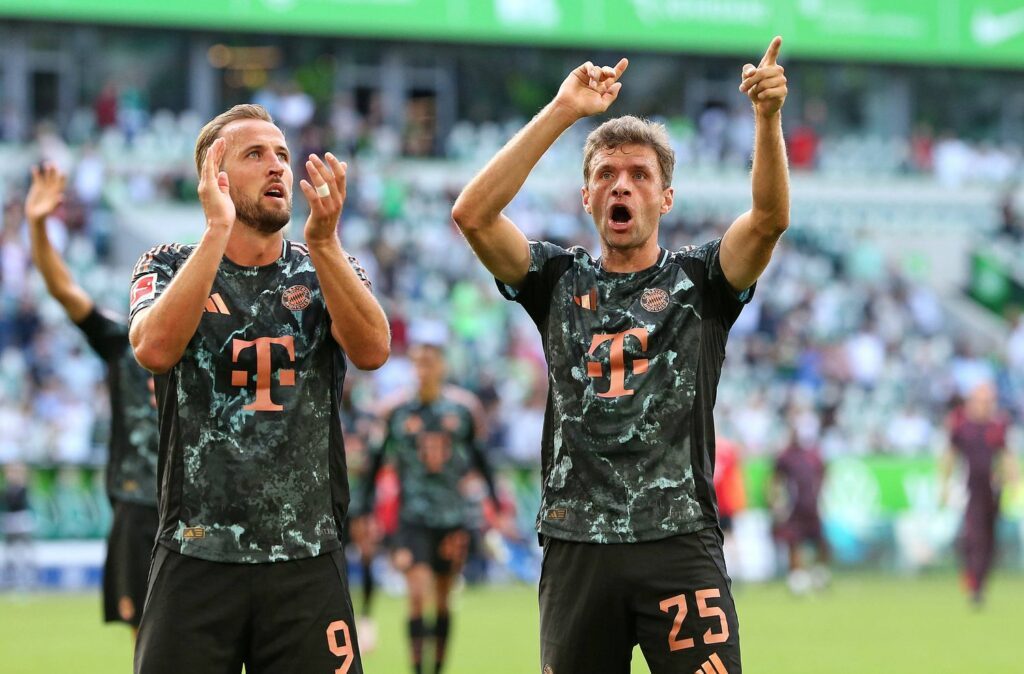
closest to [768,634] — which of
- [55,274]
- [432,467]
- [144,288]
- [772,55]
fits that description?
[432,467]

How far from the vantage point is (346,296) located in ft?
17.1

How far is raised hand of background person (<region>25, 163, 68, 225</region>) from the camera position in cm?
786

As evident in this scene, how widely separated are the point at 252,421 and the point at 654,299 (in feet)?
4.98

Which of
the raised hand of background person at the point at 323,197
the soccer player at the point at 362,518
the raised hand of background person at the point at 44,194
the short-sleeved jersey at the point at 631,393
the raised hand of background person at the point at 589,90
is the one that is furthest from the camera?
the soccer player at the point at 362,518

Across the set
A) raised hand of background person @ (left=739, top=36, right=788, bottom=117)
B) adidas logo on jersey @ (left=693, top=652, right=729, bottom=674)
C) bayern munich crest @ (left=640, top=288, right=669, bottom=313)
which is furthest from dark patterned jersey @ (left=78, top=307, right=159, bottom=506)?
raised hand of background person @ (left=739, top=36, right=788, bottom=117)

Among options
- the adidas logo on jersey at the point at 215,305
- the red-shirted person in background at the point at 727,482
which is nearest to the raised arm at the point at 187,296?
the adidas logo on jersey at the point at 215,305

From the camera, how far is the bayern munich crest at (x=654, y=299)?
5836 millimetres

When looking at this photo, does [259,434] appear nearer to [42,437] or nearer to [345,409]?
[345,409]

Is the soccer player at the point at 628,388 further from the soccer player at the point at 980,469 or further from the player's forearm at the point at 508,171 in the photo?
the soccer player at the point at 980,469

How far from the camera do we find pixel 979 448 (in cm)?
2022

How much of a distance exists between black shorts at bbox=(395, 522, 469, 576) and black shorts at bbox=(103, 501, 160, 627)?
358cm

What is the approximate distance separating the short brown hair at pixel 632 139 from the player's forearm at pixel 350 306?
3.84ft

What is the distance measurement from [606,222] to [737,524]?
18022 mm

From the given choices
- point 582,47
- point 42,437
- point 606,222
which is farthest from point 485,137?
point 606,222
